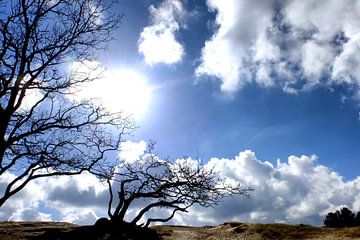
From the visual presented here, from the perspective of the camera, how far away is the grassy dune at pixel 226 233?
1959 centimetres

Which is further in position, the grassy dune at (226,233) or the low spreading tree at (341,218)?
the low spreading tree at (341,218)

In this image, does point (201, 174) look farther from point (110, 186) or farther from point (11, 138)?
point (11, 138)

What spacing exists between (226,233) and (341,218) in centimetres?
4774

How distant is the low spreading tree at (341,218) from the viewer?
2369 inches

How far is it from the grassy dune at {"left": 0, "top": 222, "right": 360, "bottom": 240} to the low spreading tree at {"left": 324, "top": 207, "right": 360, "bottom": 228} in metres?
43.2

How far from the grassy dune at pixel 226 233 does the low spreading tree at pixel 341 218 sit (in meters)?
43.2

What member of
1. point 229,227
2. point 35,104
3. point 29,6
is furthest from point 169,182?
point 29,6

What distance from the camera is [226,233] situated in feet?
76.7

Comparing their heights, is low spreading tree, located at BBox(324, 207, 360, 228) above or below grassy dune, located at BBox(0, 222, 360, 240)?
above

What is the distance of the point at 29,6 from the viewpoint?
15477 millimetres

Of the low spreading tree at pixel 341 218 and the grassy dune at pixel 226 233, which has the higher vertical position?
the low spreading tree at pixel 341 218

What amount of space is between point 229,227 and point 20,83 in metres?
17.3

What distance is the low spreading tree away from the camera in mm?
60181

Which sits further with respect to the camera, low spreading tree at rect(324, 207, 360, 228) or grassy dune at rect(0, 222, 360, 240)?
low spreading tree at rect(324, 207, 360, 228)
